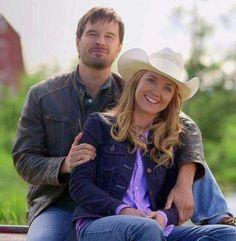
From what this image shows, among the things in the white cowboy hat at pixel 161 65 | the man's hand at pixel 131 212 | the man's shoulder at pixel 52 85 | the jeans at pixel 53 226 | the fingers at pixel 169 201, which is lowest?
the jeans at pixel 53 226

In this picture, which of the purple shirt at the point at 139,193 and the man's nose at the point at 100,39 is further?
the man's nose at the point at 100,39

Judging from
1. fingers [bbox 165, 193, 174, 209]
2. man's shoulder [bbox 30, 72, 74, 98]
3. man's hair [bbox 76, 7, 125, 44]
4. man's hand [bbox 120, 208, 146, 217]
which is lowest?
fingers [bbox 165, 193, 174, 209]

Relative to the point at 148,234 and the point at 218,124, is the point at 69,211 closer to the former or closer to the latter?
the point at 148,234

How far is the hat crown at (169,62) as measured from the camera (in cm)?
303

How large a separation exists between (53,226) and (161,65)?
77 centimetres

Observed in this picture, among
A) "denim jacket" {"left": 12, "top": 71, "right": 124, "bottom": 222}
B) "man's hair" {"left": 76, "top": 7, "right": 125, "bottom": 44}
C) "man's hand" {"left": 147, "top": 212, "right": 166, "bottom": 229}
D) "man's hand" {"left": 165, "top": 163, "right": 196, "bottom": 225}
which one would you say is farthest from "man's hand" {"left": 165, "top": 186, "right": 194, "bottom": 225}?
"man's hair" {"left": 76, "top": 7, "right": 125, "bottom": 44}

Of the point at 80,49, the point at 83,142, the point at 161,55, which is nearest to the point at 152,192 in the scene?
the point at 83,142

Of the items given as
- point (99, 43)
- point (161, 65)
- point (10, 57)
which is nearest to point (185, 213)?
point (161, 65)

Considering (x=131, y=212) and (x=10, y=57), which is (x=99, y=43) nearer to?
(x=131, y=212)

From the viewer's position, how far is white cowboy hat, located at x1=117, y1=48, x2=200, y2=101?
119 inches

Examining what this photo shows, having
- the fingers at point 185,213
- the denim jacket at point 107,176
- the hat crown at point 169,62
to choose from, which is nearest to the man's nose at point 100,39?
the hat crown at point 169,62

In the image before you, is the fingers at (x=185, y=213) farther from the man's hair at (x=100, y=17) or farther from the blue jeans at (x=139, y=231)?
the man's hair at (x=100, y=17)

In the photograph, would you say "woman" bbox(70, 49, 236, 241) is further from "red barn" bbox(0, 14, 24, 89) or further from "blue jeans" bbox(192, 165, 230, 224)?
"red barn" bbox(0, 14, 24, 89)

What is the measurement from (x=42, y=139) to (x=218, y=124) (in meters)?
14.2
